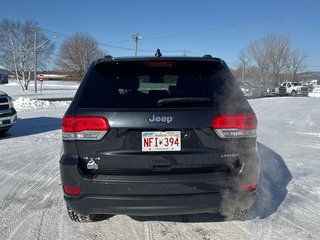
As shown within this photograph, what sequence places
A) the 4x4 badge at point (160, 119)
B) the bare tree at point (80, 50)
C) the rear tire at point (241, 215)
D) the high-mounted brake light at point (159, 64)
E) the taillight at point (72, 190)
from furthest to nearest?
the bare tree at point (80, 50) < the rear tire at point (241, 215) < the high-mounted brake light at point (159, 64) < the taillight at point (72, 190) < the 4x4 badge at point (160, 119)

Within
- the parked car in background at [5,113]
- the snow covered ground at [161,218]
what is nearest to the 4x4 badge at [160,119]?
the snow covered ground at [161,218]

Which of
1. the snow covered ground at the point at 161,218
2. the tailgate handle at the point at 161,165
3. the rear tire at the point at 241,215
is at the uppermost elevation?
the tailgate handle at the point at 161,165

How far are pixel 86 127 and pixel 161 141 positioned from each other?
0.64 metres

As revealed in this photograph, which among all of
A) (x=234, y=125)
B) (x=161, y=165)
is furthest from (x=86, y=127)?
(x=234, y=125)

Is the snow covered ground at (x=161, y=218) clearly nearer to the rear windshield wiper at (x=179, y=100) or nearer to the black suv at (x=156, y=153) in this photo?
the black suv at (x=156, y=153)

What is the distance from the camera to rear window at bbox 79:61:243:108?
257 cm

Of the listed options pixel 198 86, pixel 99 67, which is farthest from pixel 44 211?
pixel 198 86

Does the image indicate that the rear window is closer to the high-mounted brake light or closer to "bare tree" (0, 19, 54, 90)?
the high-mounted brake light

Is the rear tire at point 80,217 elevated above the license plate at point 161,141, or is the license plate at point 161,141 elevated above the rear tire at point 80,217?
the license plate at point 161,141

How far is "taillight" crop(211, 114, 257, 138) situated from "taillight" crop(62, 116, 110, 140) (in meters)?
0.93

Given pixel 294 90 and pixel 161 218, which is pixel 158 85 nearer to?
pixel 161 218

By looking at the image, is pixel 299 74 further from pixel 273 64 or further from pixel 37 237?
pixel 37 237

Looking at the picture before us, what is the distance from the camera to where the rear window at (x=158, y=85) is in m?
2.57

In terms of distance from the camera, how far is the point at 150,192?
249cm
